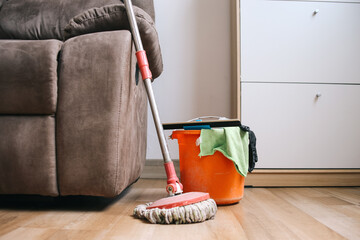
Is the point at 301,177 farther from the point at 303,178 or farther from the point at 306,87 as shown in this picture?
the point at 306,87

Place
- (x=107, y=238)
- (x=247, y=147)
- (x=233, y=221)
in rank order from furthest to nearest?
(x=247, y=147) < (x=233, y=221) < (x=107, y=238)

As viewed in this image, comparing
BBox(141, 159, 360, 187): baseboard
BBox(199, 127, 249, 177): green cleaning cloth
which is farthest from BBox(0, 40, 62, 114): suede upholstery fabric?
BBox(141, 159, 360, 187): baseboard

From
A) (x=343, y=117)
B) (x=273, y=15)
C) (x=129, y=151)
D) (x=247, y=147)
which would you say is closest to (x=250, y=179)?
(x=247, y=147)

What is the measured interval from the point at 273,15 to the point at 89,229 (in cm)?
124

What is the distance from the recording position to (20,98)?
34.0 inches

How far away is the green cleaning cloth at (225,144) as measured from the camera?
98 centimetres

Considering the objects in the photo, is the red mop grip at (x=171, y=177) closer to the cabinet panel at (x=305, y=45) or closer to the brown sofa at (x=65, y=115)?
the brown sofa at (x=65, y=115)

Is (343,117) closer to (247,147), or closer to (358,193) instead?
(358,193)

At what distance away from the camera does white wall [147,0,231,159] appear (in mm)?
1714

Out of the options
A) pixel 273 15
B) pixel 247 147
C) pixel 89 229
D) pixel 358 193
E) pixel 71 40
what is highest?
pixel 273 15

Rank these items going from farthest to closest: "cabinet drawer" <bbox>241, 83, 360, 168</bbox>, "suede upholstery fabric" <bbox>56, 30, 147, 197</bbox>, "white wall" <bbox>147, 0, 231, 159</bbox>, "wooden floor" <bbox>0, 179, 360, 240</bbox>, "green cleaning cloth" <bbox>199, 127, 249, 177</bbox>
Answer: "white wall" <bbox>147, 0, 231, 159</bbox> < "cabinet drawer" <bbox>241, 83, 360, 168</bbox> < "green cleaning cloth" <bbox>199, 127, 249, 177</bbox> < "suede upholstery fabric" <bbox>56, 30, 147, 197</bbox> < "wooden floor" <bbox>0, 179, 360, 240</bbox>

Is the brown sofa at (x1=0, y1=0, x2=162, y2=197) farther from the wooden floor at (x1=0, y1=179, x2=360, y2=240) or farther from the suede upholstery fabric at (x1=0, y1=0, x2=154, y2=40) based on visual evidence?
the suede upholstery fabric at (x1=0, y1=0, x2=154, y2=40)

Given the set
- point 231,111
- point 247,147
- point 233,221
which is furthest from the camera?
point 231,111

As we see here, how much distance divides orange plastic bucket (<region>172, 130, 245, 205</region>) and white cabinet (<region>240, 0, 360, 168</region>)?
391mm
